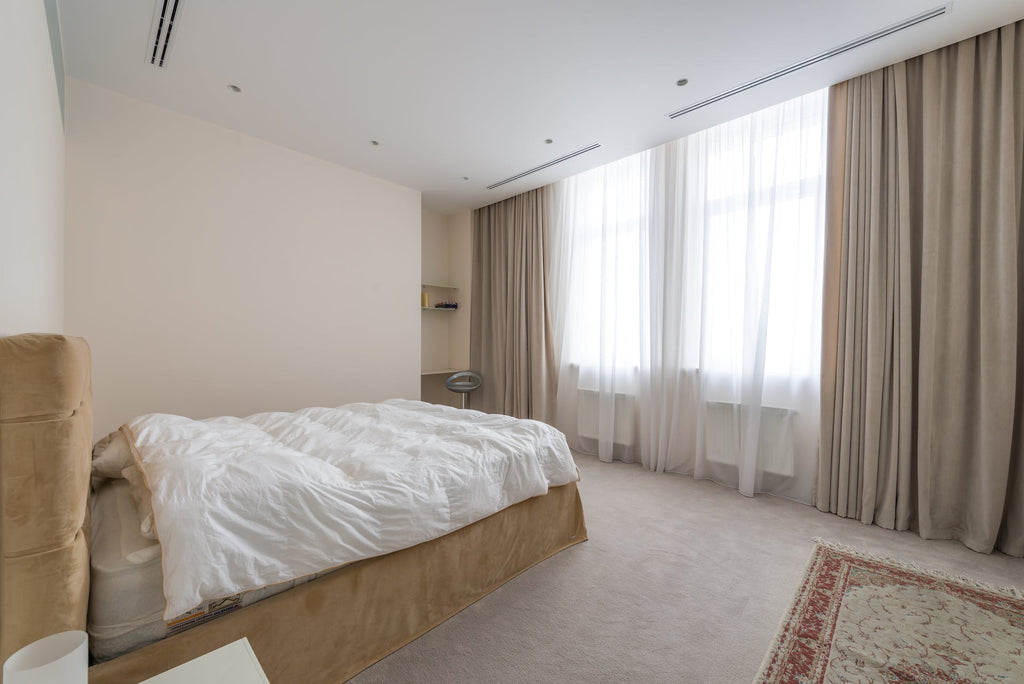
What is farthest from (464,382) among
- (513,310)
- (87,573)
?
(87,573)

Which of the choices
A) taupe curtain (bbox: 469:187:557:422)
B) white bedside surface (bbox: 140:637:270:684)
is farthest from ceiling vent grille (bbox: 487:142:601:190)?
white bedside surface (bbox: 140:637:270:684)

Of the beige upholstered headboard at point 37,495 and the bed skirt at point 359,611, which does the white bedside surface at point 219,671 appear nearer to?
the beige upholstered headboard at point 37,495

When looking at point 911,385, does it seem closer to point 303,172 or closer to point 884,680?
point 884,680

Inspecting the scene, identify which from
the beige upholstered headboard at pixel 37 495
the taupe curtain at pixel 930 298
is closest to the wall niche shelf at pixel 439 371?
the taupe curtain at pixel 930 298

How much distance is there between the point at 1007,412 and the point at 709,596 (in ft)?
6.28

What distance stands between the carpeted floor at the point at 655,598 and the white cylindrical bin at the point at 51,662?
3.24ft

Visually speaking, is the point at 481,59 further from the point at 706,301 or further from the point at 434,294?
the point at 434,294

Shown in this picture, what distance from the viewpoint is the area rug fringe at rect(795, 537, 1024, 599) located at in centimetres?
192

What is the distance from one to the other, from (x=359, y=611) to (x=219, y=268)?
3.01m

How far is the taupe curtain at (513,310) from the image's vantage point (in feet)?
15.3

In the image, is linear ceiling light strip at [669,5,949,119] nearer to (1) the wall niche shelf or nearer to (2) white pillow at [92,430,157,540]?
(1) the wall niche shelf

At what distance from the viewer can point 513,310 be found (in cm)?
495

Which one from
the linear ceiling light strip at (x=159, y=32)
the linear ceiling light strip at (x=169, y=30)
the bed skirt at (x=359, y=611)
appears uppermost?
the linear ceiling light strip at (x=159, y=32)

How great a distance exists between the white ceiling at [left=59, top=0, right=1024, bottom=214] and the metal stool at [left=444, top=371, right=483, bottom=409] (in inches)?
100
